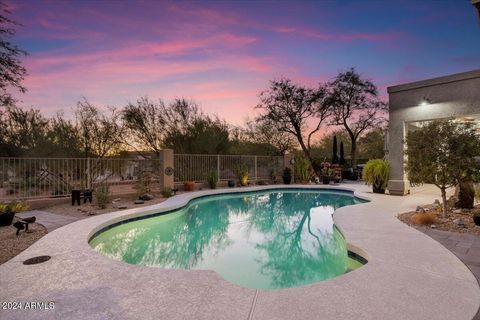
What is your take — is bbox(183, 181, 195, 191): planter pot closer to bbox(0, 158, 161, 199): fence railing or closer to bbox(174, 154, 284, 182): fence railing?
bbox(174, 154, 284, 182): fence railing

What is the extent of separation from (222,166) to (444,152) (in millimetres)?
10181

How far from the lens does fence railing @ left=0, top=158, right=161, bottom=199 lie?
873 cm

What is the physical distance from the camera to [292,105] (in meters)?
19.8

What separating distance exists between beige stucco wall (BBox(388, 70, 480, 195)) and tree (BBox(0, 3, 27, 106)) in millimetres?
9865

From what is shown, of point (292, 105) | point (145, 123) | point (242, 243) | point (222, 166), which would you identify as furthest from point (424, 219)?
point (145, 123)

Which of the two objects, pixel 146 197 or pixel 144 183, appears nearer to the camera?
pixel 146 197

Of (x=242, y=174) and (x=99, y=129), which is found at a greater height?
(x=99, y=129)

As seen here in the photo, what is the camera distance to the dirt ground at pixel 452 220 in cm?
524

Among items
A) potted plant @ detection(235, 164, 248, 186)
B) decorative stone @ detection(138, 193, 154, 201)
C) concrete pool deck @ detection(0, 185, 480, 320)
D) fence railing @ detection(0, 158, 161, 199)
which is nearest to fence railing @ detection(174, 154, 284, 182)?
potted plant @ detection(235, 164, 248, 186)

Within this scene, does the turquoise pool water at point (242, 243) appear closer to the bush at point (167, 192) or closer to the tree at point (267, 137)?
the bush at point (167, 192)

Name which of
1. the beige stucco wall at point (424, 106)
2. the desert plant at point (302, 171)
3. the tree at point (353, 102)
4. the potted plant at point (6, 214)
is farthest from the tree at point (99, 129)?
the beige stucco wall at point (424, 106)

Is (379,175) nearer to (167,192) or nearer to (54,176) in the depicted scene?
(167,192)

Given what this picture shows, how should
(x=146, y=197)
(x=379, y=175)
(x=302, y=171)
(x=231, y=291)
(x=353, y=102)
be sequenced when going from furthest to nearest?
(x=353, y=102) → (x=302, y=171) → (x=379, y=175) → (x=146, y=197) → (x=231, y=291)

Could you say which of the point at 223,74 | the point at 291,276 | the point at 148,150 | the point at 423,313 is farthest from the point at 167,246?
the point at 148,150
